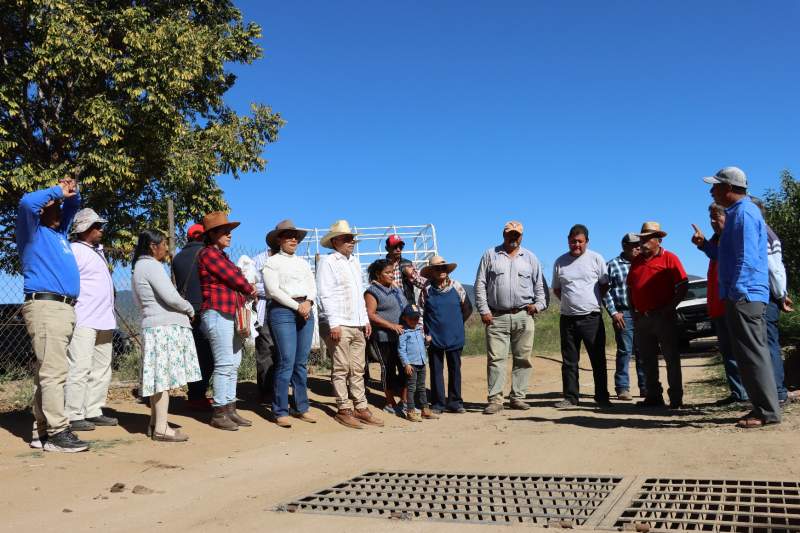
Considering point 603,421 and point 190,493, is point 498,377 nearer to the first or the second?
point 603,421

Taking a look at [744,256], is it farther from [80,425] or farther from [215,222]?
[80,425]

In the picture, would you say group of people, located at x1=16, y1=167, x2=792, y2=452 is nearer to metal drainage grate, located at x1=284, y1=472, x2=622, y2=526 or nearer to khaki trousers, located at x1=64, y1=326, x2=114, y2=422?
khaki trousers, located at x1=64, y1=326, x2=114, y2=422

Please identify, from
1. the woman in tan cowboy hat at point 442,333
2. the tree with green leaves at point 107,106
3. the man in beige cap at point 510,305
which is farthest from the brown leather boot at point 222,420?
the tree with green leaves at point 107,106

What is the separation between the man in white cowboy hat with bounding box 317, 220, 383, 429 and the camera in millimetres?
7027

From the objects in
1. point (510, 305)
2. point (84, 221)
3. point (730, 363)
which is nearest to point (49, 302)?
point (84, 221)

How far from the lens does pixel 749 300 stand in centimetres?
543

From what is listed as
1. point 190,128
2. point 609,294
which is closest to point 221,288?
point 609,294

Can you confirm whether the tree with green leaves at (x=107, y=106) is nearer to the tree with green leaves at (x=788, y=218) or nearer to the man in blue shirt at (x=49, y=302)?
the man in blue shirt at (x=49, y=302)

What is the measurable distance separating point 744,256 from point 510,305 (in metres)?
2.84

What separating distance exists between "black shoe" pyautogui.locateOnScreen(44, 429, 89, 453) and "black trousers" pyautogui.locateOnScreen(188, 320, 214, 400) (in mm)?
1780

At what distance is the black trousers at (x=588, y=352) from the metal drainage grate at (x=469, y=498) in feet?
11.9

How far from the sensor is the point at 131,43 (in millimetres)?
15195

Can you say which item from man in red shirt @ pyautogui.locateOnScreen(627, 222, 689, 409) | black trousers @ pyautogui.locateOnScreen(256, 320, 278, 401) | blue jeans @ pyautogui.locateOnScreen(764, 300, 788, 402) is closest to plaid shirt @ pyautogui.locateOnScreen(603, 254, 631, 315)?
man in red shirt @ pyautogui.locateOnScreen(627, 222, 689, 409)

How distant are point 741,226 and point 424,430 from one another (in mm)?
3265
